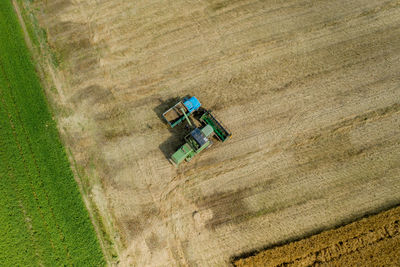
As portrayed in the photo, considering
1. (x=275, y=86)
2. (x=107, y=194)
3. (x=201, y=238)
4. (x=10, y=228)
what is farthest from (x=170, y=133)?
(x=10, y=228)

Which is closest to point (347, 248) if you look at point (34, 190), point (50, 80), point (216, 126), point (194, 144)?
point (216, 126)

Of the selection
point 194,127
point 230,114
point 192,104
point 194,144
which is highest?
point 192,104

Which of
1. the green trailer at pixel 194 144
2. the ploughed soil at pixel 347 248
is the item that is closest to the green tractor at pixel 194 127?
the green trailer at pixel 194 144

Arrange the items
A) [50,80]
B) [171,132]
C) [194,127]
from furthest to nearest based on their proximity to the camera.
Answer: [50,80] < [171,132] < [194,127]

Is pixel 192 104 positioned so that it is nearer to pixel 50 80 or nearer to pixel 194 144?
pixel 194 144

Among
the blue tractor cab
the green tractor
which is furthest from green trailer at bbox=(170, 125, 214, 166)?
the blue tractor cab

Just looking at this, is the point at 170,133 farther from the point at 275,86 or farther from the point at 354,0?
the point at 354,0

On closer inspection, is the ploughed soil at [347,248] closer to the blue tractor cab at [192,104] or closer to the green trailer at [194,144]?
the green trailer at [194,144]
